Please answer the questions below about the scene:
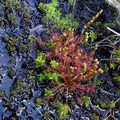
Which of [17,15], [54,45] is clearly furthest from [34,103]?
[17,15]

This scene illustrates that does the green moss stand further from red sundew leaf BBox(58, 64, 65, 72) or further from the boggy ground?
red sundew leaf BBox(58, 64, 65, 72)

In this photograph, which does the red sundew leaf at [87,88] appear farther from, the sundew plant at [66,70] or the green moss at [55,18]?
the green moss at [55,18]

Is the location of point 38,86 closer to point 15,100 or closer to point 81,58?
point 15,100

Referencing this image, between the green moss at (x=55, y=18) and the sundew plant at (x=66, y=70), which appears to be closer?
the sundew plant at (x=66, y=70)

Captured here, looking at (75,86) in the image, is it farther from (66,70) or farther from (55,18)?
(55,18)

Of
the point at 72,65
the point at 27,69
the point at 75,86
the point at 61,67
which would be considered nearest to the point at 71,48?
the point at 72,65

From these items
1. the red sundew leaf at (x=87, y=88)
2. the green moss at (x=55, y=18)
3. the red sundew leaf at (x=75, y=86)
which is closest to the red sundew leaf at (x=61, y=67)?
the red sundew leaf at (x=75, y=86)
